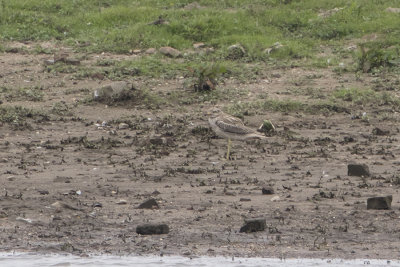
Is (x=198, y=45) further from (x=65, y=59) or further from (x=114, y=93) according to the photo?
(x=114, y=93)

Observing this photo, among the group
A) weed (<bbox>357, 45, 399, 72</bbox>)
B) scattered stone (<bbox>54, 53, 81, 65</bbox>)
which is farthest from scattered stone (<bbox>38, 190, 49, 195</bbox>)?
weed (<bbox>357, 45, 399, 72</bbox>)

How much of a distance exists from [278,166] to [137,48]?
5149mm

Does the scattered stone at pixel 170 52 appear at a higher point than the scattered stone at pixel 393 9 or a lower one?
lower

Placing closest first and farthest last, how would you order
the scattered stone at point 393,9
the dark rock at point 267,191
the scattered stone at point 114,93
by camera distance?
the dark rock at point 267,191
the scattered stone at point 114,93
the scattered stone at point 393,9

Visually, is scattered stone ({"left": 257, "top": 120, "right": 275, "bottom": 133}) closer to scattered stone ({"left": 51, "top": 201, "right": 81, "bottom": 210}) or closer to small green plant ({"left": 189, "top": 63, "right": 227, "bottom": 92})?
small green plant ({"left": 189, "top": 63, "right": 227, "bottom": 92})

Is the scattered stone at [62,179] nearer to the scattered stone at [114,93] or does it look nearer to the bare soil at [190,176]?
the bare soil at [190,176]

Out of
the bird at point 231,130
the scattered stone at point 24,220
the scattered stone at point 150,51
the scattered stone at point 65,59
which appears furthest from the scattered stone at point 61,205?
the scattered stone at point 150,51

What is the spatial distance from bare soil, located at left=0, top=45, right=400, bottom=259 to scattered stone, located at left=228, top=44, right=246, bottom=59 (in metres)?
0.98

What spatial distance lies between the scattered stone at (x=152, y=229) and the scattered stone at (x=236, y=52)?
645cm

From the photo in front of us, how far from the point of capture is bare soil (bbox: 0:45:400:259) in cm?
580

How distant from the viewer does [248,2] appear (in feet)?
46.9

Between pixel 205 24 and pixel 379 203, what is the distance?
7251 millimetres

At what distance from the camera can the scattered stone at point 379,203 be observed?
244 inches

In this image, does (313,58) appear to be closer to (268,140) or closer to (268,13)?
(268,13)
